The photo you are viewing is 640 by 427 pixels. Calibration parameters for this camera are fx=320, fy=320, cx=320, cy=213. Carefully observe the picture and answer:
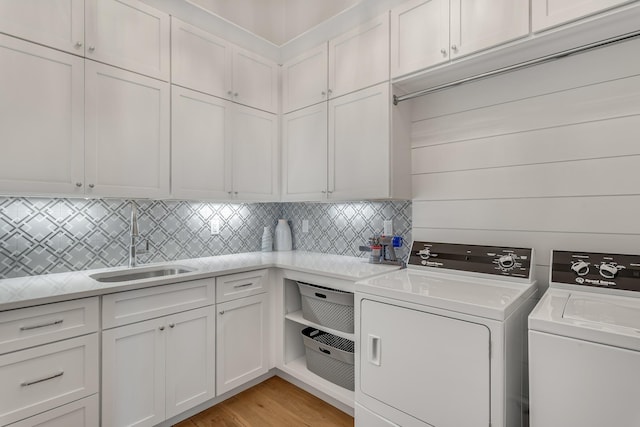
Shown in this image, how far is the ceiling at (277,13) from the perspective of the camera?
9.30ft

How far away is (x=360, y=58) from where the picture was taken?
7.33 ft

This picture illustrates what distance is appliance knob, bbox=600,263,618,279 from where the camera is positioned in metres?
1.46

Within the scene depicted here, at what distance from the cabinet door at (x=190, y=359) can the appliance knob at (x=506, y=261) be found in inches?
69.3

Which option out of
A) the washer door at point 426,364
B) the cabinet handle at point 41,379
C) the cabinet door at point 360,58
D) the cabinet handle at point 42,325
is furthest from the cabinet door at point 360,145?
the cabinet handle at point 41,379

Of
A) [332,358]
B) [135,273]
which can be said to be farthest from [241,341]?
[135,273]

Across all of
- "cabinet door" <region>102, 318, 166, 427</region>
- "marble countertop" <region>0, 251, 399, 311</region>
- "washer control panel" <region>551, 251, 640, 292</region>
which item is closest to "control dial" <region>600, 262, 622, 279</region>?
"washer control panel" <region>551, 251, 640, 292</region>

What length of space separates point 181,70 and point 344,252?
1836 millimetres

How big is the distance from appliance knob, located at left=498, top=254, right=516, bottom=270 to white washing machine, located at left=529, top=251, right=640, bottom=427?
371 mm

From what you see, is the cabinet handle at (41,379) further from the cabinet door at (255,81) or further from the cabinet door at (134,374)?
the cabinet door at (255,81)

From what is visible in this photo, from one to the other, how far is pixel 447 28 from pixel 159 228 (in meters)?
2.33

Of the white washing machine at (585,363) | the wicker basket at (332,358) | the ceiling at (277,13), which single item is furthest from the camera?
the ceiling at (277,13)

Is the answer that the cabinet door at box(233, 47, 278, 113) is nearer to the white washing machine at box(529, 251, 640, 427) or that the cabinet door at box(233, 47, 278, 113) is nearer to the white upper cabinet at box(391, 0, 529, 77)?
the white upper cabinet at box(391, 0, 529, 77)

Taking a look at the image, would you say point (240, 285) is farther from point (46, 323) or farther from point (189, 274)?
point (46, 323)

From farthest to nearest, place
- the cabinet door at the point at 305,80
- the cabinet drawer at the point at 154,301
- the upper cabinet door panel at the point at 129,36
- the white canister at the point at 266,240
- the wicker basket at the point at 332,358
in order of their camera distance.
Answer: the white canister at the point at 266,240 < the cabinet door at the point at 305,80 < the wicker basket at the point at 332,358 < the upper cabinet door panel at the point at 129,36 < the cabinet drawer at the point at 154,301
